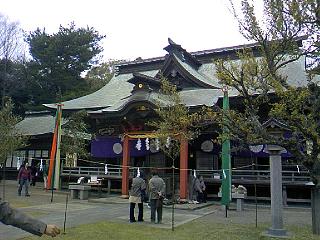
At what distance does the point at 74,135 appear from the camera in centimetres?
2325

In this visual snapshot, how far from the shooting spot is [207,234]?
979 cm

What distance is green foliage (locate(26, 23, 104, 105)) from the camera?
36.6 m

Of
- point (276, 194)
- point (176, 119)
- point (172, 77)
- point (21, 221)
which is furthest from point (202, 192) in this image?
point (21, 221)

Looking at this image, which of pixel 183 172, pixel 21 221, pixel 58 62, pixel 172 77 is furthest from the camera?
pixel 58 62

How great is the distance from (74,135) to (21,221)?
2025 centimetres

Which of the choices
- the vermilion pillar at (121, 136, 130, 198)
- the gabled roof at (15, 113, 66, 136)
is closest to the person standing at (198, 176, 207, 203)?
the vermilion pillar at (121, 136, 130, 198)

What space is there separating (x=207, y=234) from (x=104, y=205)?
7.88m

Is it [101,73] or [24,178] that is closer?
[24,178]

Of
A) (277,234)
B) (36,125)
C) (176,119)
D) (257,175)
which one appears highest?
(36,125)

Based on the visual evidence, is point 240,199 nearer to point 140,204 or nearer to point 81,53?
point 140,204

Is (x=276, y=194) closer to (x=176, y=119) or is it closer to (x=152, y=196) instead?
(x=176, y=119)

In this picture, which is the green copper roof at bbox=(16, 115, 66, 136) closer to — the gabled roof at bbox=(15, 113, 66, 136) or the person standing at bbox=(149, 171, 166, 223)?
the gabled roof at bbox=(15, 113, 66, 136)

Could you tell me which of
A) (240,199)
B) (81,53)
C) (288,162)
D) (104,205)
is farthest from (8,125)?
(81,53)

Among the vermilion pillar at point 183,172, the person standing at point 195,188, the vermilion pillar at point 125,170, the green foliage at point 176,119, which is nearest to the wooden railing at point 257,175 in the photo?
the person standing at point 195,188
